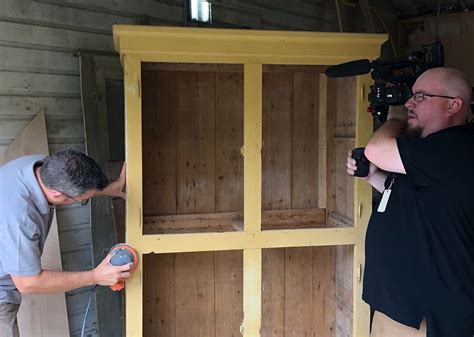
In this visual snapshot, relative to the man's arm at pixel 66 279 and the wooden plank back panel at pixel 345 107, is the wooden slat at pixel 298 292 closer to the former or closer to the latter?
the wooden plank back panel at pixel 345 107

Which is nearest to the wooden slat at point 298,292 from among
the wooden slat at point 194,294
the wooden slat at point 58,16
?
the wooden slat at point 194,294

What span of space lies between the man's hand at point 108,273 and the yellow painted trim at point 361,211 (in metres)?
0.91

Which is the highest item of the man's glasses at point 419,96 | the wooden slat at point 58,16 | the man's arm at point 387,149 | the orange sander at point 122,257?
the wooden slat at point 58,16

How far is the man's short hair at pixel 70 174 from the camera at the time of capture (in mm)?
1440

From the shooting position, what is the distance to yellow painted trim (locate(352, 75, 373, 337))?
1.86 metres

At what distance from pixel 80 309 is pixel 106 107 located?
3.17ft

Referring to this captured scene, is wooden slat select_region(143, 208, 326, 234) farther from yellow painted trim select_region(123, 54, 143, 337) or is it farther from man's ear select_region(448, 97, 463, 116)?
man's ear select_region(448, 97, 463, 116)

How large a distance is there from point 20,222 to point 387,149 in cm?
113

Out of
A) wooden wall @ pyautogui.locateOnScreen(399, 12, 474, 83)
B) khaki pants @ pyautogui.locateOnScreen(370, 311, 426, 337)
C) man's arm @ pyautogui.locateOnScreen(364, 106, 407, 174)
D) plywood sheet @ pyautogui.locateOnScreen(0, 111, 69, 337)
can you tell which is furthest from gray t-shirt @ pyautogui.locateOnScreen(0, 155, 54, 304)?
wooden wall @ pyautogui.locateOnScreen(399, 12, 474, 83)

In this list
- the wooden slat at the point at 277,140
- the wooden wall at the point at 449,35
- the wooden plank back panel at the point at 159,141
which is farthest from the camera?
the wooden wall at the point at 449,35

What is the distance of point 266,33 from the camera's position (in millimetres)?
1721

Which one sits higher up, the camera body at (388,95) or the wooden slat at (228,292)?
the camera body at (388,95)

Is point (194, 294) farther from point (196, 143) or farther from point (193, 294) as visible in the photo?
point (196, 143)

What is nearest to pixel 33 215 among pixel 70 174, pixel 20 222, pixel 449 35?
pixel 20 222
